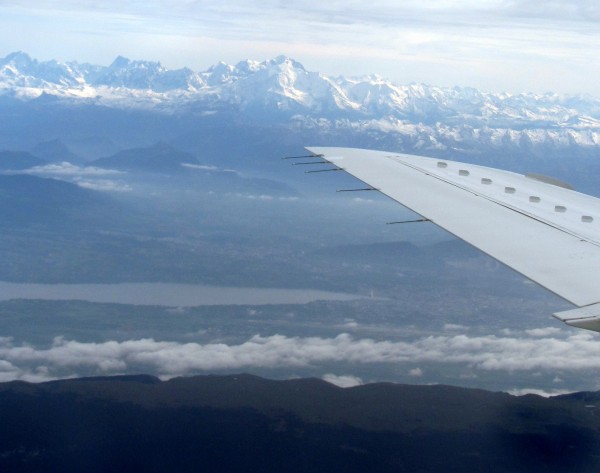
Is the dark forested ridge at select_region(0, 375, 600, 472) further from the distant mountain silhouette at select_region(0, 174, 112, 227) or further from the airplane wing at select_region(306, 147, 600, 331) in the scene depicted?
the distant mountain silhouette at select_region(0, 174, 112, 227)

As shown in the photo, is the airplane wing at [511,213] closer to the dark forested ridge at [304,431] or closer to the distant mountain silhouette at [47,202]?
the dark forested ridge at [304,431]

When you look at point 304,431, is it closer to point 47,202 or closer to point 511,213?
point 511,213

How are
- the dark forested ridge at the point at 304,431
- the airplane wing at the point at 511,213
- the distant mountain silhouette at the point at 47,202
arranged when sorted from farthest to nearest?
1. the distant mountain silhouette at the point at 47,202
2. the dark forested ridge at the point at 304,431
3. the airplane wing at the point at 511,213

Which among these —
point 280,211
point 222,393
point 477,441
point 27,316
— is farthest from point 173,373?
point 280,211

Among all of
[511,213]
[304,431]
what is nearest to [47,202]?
[304,431]

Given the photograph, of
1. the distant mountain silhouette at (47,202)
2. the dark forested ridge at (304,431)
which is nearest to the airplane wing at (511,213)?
the dark forested ridge at (304,431)

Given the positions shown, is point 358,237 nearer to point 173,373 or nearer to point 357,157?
point 173,373
